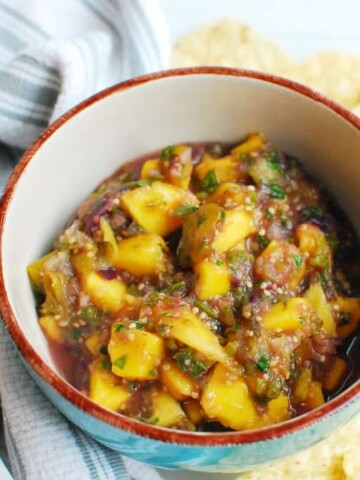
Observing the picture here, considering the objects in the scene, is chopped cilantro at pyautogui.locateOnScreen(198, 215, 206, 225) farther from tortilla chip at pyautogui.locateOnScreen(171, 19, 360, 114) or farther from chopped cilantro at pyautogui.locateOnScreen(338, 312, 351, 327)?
tortilla chip at pyautogui.locateOnScreen(171, 19, 360, 114)

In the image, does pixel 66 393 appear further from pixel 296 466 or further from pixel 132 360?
pixel 296 466

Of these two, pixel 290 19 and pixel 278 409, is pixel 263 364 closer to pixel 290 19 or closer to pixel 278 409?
pixel 278 409

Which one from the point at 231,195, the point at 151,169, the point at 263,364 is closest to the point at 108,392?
the point at 263,364

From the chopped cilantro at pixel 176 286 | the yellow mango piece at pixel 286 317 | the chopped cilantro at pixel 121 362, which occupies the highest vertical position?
the yellow mango piece at pixel 286 317

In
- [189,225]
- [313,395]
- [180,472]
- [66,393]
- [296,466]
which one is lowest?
[180,472]

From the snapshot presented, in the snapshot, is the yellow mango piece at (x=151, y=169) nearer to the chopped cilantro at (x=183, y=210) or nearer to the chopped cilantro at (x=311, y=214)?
the chopped cilantro at (x=183, y=210)

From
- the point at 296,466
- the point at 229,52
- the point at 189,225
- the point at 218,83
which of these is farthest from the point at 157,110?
the point at 296,466

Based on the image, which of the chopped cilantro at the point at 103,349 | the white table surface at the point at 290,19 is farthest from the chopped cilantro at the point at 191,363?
the white table surface at the point at 290,19

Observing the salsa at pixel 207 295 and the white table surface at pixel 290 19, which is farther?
the white table surface at pixel 290 19
